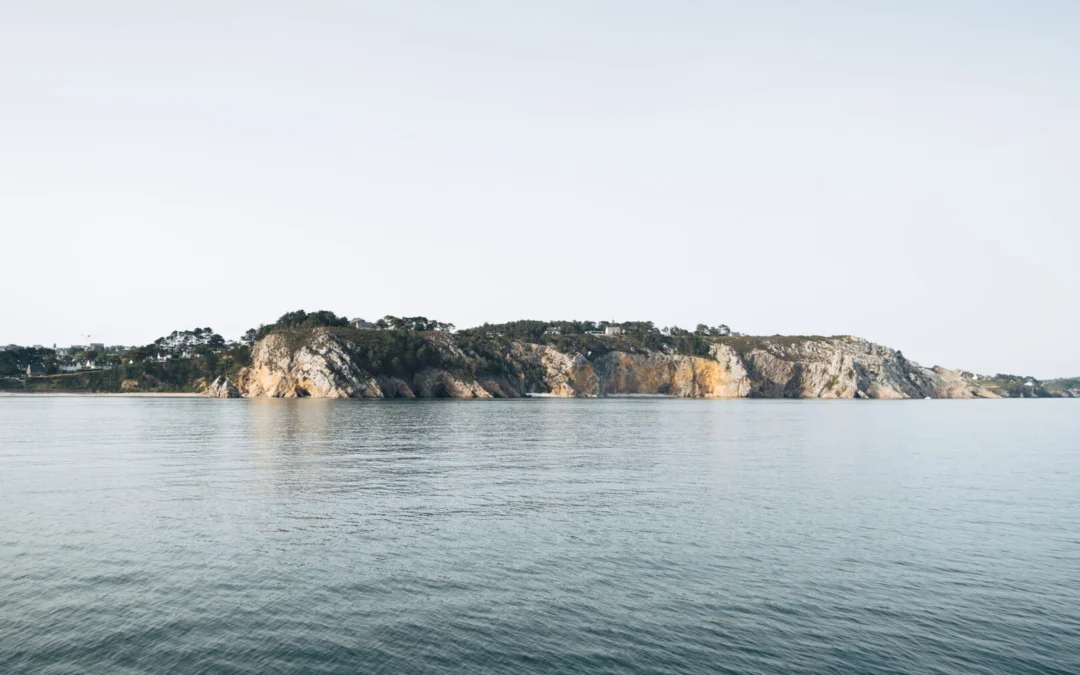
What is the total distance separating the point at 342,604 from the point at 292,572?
4795 mm

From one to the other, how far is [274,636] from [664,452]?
5644 centimetres

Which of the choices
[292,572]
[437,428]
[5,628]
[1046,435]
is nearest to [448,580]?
[292,572]

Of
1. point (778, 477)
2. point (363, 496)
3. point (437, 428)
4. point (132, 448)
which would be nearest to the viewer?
point (363, 496)

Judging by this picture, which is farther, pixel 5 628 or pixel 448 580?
pixel 448 580

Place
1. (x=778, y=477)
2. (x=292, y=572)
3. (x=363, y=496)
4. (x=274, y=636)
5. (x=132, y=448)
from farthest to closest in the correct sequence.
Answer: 1. (x=132, y=448)
2. (x=778, y=477)
3. (x=363, y=496)
4. (x=292, y=572)
5. (x=274, y=636)

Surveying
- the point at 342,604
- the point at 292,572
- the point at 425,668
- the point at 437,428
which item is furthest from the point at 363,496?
the point at 437,428

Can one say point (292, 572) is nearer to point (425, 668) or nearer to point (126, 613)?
point (126, 613)

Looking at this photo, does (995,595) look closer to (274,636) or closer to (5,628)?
(274,636)

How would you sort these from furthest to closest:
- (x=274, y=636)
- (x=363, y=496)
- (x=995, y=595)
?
1. (x=363, y=496)
2. (x=995, y=595)
3. (x=274, y=636)

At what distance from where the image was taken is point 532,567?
96.1 feet

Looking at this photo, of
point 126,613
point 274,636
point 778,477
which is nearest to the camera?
point 274,636

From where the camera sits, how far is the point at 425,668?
64.6ft

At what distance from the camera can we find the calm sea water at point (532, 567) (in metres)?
20.9

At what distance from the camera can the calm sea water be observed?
68.4 feet
